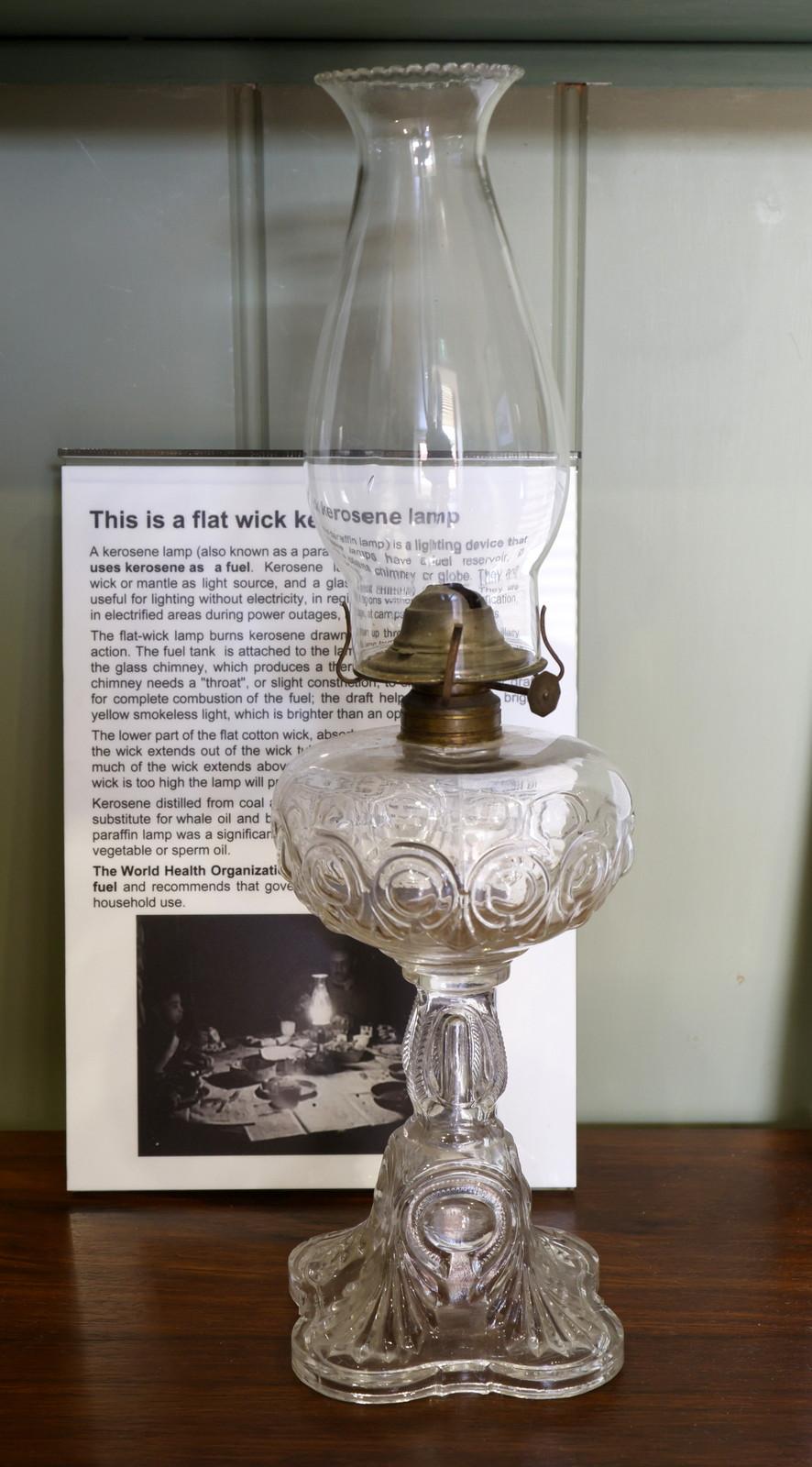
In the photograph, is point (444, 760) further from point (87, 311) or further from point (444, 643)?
point (87, 311)

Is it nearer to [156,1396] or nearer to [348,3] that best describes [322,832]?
[156,1396]

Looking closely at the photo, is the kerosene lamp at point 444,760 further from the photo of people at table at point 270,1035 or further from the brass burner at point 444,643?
the photo of people at table at point 270,1035

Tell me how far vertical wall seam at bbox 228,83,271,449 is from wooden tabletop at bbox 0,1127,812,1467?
0.53 meters

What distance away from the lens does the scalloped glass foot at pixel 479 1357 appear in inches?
27.1

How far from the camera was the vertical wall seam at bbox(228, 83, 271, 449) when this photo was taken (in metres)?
0.88

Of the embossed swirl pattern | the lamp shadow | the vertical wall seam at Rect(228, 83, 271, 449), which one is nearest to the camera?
the embossed swirl pattern

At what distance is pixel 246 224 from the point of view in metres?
0.89

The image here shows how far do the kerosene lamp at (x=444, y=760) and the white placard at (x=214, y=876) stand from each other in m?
0.17

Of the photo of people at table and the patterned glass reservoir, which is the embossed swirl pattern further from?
the photo of people at table

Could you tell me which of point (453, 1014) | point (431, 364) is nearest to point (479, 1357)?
point (453, 1014)

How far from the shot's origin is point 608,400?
3.01 ft

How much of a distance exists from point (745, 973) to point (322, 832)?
→ 1.54ft

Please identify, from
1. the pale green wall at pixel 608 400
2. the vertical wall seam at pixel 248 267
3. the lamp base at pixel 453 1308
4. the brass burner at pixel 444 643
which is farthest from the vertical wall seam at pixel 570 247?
the lamp base at pixel 453 1308

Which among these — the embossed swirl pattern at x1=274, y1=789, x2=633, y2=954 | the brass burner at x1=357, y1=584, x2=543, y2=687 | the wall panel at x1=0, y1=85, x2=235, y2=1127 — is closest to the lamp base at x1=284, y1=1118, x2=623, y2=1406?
the embossed swirl pattern at x1=274, y1=789, x2=633, y2=954
